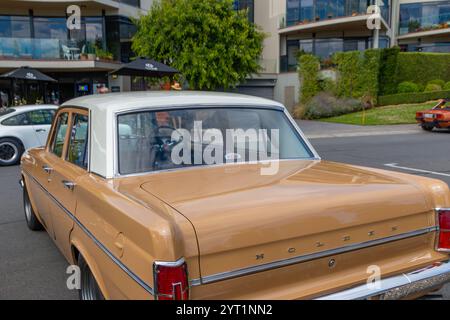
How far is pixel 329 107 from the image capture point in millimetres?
24906

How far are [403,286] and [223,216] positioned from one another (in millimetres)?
1163

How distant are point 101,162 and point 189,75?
16256mm

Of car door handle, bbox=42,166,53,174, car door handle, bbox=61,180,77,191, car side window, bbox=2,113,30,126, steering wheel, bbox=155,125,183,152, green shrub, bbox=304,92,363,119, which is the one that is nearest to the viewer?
car door handle, bbox=61,180,77,191

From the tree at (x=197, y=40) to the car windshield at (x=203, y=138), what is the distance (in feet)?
49.3

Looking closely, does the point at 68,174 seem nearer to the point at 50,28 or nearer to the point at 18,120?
the point at 18,120

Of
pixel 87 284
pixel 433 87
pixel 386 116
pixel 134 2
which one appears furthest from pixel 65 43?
pixel 433 87

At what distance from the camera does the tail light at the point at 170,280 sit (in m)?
1.81

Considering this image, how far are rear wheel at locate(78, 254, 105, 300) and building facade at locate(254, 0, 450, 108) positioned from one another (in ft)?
88.4

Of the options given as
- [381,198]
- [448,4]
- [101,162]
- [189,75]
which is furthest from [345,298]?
[448,4]

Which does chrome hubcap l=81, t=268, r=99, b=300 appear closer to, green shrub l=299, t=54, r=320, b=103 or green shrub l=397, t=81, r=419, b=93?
green shrub l=299, t=54, r=320, b=103

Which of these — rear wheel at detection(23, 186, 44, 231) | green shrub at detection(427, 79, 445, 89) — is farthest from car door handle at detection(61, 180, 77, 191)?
green shrub at detection(427, 79, 445, 89)

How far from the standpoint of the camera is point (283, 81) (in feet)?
98.3

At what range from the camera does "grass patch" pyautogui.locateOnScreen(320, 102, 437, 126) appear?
843 inches
